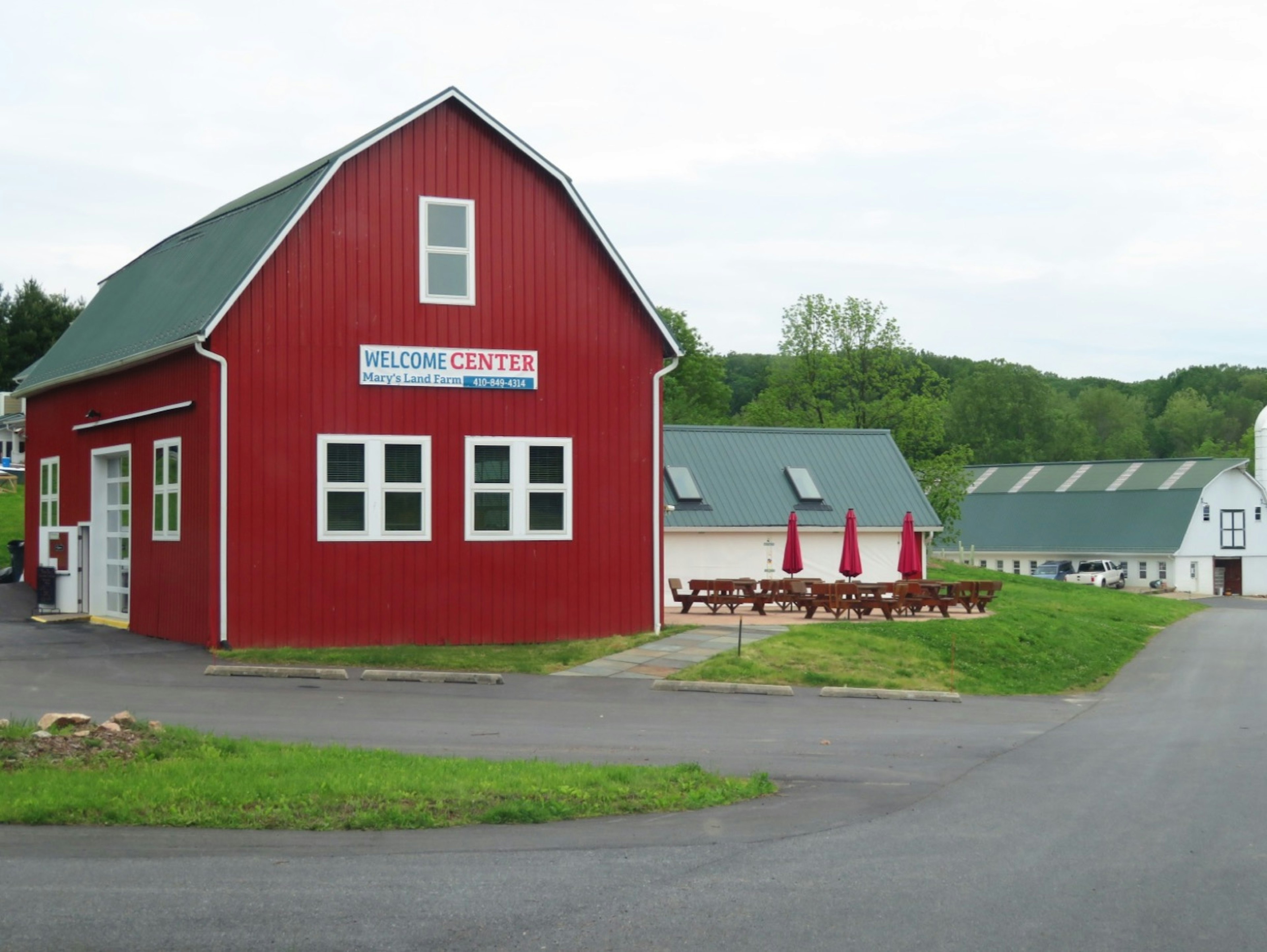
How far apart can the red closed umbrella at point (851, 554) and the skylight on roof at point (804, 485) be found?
8.37 metres

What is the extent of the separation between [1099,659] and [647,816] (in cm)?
1890

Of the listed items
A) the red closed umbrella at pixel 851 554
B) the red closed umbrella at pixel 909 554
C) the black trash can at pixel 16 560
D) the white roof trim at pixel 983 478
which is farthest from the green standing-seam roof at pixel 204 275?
the white roof trim at pixel 983 478

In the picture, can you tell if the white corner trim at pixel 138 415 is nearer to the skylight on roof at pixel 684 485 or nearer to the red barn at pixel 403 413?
the red barn at pixel 403 413

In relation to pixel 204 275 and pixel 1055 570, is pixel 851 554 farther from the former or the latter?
pixel 1055 570

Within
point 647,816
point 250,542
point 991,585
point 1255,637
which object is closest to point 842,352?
point 1255,637

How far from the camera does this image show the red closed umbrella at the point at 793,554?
29.4m

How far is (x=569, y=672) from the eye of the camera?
1952cm

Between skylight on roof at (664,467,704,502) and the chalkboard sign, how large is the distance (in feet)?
51.4

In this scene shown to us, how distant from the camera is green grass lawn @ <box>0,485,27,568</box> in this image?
120ft

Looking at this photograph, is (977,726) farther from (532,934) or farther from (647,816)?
(532,934)

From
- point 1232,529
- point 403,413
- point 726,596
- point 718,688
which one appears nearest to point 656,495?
point 403,413

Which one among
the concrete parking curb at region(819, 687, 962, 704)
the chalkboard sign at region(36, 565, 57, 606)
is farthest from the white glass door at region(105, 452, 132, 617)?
the concrete parking curb at region(819, 687, 962, 704)

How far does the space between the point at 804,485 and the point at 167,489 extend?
20.1 meters

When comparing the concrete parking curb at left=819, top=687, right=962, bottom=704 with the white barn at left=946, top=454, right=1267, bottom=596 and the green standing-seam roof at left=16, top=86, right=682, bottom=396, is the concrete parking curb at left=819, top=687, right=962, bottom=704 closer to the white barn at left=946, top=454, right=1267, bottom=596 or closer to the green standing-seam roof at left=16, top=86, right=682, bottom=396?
the green standing-seam roof at left=16, top=86, right=682, bottom=396
